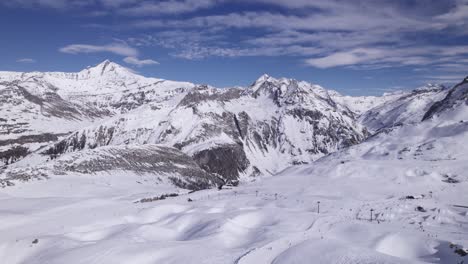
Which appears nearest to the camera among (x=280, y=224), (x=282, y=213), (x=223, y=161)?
(x=280, y=224)

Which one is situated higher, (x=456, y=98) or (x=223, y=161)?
(x=456, y=98)

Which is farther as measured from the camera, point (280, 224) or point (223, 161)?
point (223, 161)

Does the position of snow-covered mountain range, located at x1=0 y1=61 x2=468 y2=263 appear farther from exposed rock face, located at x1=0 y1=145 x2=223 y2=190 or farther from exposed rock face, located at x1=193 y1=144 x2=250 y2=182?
exposed rock face, located at x1=193 y1=144 x2=250 y2=182

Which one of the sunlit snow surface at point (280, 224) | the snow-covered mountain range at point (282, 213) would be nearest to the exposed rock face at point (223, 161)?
the snow-covered mountain range at point (282, 213)

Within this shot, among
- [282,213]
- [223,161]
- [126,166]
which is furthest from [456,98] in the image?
[223,161]

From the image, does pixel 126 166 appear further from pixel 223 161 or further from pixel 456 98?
pixel 223 161

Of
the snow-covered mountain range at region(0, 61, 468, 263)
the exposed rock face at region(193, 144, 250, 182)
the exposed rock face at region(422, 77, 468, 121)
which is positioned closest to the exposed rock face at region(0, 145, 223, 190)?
the snow-covered mountain range at region(0, 61, 468, 263)

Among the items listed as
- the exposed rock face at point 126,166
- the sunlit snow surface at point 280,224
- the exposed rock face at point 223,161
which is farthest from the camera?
the exposed rock face at point 223,161

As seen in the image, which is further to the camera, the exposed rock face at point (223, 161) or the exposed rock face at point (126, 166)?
the exposed rock face at point (223, 161)

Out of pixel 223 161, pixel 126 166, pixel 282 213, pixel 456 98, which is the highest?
pixel 456 98

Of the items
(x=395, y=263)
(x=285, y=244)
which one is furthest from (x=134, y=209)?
(x=395, y=263)

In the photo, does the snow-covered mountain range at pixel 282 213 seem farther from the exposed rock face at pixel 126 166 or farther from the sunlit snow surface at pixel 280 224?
the exposed rock face at pixel 126 166

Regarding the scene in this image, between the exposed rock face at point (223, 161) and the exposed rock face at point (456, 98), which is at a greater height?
the exposed rock face at point (456, 98)
